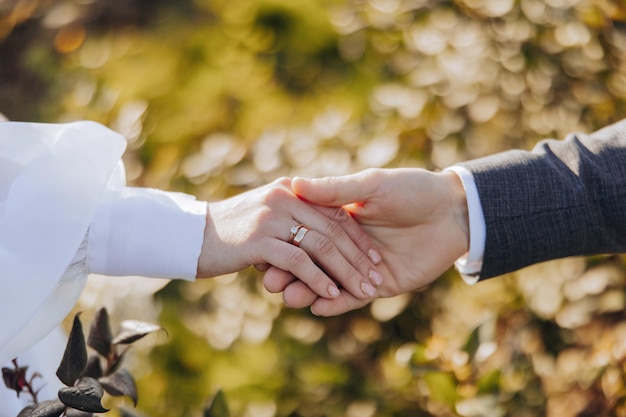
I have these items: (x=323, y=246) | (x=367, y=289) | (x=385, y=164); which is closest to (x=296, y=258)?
(x=323, y=246)

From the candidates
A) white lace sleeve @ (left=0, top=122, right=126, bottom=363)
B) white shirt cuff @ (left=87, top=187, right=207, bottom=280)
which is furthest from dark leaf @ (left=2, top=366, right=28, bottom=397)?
white shirt cuff @ (left=87, top=187, right=207, bottom=280)

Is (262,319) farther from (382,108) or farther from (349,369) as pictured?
(382,108)

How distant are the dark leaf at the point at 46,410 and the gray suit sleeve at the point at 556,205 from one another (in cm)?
91

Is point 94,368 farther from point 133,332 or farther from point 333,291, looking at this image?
point 333,291

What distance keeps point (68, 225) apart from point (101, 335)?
20 cm

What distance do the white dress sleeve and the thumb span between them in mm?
220

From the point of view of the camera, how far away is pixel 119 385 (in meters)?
1.07

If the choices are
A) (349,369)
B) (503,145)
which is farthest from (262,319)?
(503,145)

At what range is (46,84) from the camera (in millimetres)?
3266

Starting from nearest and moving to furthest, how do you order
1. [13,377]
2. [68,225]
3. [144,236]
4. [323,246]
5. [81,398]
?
[81,398] < [13,377] < [68,225] < [144,236] < [323,246]

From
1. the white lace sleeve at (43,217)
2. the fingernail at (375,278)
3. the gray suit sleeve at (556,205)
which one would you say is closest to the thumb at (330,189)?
the fingernail at (375,278)

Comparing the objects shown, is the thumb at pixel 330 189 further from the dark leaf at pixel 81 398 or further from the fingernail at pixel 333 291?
the dark leaf at pixel 81 398

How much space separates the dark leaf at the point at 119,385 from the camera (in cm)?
106

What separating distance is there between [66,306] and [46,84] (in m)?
2.40
